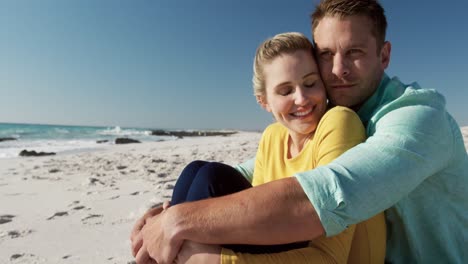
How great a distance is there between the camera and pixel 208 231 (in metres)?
1.55

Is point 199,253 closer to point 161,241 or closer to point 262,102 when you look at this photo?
point 161,241

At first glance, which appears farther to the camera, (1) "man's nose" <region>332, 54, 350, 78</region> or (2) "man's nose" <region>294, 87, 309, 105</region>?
(1) "man's nose" <region>332, 54, 350, 78</region>

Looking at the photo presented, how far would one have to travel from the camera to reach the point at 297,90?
211cm

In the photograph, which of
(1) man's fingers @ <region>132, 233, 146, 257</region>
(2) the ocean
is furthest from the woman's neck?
(2) the ocean

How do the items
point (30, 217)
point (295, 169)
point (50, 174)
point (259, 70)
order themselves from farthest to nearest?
point (50, 174) < point (30, 217) < point (259, 70) < point (295, 169)

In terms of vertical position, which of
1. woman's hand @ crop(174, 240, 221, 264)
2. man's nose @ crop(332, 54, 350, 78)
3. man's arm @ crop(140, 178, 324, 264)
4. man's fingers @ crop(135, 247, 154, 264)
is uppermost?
man's nose @ crop(332, 54, 350, 78)

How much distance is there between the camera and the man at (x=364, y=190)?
1.47 meters

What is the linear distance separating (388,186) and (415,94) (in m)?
0.52

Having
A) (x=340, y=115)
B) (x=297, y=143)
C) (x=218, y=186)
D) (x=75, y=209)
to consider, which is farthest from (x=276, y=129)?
(x=75, y=209)

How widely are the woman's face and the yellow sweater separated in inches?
6.2

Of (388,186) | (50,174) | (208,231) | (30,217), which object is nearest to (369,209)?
(388,186)

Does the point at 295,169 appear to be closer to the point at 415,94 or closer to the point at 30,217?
the point at 415,94

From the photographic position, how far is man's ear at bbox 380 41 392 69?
245cm

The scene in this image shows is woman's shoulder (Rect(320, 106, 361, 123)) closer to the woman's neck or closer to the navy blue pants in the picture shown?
the woman's neck
